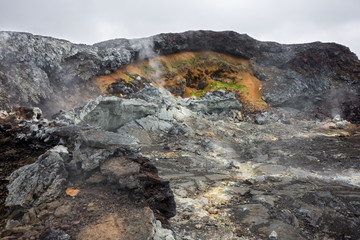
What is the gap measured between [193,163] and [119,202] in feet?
21.2

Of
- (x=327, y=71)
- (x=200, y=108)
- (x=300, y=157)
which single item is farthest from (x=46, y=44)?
(x=327, y=71)

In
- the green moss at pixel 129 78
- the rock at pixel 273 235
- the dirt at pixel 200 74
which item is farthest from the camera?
the dirt at pixel 200 74

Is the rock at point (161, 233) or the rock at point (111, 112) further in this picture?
the rock at point (111, 112)

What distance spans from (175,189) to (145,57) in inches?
882

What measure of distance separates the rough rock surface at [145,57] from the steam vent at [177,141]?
122mm

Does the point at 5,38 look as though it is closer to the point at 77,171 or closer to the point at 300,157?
the point at 77,171

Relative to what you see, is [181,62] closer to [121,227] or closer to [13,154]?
[13,154]

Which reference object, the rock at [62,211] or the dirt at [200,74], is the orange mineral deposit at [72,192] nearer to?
the rock at [62,211]

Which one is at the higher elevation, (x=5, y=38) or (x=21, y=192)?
(x=5, y=38)

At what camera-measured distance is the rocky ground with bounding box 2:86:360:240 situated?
337 cm

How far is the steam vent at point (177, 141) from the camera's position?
3.80 meters

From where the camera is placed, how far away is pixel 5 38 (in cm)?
1609

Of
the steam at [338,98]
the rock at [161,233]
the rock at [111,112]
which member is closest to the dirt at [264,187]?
the rock at [161,233]

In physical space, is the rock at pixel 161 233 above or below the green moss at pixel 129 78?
below
